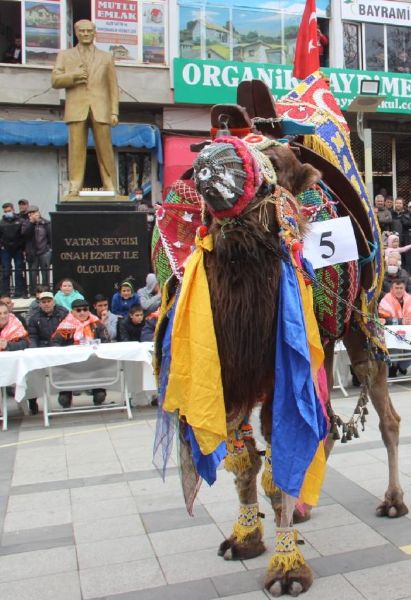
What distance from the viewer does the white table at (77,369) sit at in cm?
675

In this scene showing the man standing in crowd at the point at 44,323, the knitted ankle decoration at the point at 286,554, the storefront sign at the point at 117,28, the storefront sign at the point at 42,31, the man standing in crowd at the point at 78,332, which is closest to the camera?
the knitted ankle decoration at the point at 286,554

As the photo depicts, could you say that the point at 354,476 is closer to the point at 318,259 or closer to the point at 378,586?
the point at 378,586

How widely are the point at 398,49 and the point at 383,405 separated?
58.9 feet

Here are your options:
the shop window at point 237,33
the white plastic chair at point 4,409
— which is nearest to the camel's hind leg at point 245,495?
the white plastic chair at point 4,409

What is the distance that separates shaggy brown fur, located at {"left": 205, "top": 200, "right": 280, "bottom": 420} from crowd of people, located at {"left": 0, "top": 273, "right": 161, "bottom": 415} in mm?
4877

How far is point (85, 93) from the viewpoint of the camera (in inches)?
418

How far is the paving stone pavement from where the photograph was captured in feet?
9.91

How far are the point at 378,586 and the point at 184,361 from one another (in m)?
1.40

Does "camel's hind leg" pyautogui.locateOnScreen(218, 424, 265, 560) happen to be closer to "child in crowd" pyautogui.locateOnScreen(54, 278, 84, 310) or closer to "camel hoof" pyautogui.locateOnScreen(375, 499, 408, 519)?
"camel hoof" pyautogui.locateOnScreen(375, 499, 408, 519)

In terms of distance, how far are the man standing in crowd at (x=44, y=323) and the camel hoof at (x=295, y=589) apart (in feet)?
18.2

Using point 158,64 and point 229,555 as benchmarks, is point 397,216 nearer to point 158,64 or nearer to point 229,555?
point 158,64

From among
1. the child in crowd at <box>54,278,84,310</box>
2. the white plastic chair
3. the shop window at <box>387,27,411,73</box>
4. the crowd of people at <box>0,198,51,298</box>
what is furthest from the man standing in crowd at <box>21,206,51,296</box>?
the shop window at <box>387,27,411,73</box>

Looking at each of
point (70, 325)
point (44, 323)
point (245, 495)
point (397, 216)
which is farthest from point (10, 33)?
point (245, 495)

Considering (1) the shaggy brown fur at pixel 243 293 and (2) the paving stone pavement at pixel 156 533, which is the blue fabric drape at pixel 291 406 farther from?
(2) the paving stone pavement at pixel 156 533
